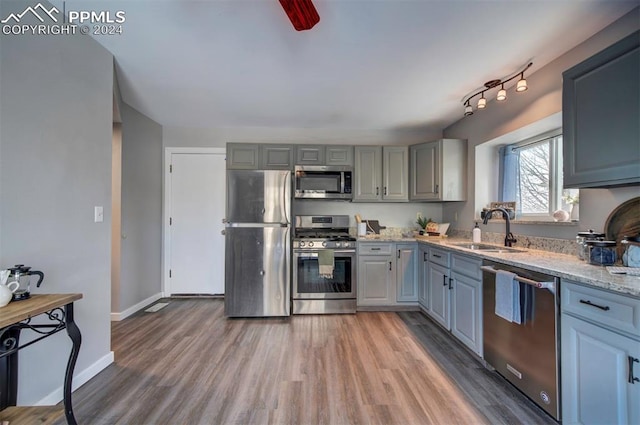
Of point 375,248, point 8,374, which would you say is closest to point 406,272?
point 375,248

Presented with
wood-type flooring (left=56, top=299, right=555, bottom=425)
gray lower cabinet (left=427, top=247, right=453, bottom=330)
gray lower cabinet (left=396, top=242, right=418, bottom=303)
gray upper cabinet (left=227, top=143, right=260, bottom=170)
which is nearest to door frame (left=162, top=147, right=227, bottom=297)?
gray upper cabinet (left=227, top=143, right=260, bottom=170)

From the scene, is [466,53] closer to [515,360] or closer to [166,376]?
[515,360]

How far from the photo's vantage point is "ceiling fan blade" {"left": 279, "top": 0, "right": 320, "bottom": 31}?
1.38m

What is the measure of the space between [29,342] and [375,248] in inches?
115

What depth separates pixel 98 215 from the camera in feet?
6.38

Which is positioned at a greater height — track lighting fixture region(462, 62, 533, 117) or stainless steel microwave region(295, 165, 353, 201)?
track lighting fixture region(462, 62, 533, 117)

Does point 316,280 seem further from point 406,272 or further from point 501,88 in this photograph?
point 501,88

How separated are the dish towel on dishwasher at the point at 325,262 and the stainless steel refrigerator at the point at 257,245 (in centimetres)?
38

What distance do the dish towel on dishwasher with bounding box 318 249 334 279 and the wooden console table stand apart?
2.16m

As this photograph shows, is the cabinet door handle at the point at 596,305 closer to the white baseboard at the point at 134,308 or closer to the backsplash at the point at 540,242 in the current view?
the backsplash at the point at 540,242

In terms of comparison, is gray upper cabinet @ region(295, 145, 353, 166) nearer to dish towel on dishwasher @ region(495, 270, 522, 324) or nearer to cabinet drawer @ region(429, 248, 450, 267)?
cabinet drawer @ region(429, 248, 450, 267)

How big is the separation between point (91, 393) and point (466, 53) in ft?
12.0

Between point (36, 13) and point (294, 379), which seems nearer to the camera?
point (36, 13)

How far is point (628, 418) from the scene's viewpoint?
114 centimetres
